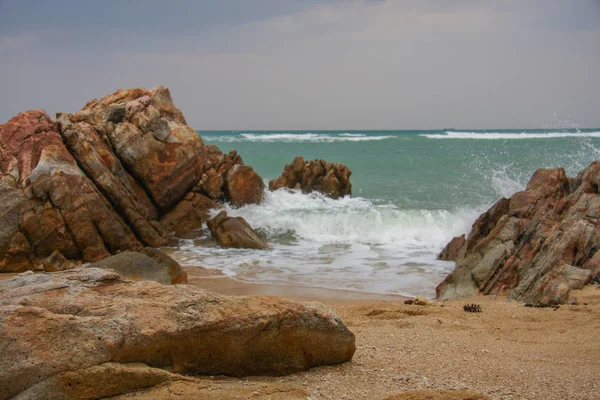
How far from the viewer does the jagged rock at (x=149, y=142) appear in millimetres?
13742

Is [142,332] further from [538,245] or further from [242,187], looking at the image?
[242,187]

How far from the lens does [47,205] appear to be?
10.9 meters

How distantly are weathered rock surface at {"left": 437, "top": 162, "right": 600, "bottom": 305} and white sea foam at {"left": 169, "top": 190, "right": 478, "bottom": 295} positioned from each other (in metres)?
0.94

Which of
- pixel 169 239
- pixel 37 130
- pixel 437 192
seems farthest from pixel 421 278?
pixel 437 192

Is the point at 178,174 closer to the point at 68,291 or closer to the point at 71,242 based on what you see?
the point at 71,242

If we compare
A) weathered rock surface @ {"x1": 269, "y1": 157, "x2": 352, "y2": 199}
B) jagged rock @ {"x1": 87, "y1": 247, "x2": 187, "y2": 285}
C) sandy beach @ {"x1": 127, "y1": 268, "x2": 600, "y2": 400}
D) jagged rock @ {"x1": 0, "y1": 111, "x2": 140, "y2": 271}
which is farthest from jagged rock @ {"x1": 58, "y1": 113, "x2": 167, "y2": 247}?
weathered rock surface @ {"x1": 269, "y1": 157, "x2": 352, "y2": 199}

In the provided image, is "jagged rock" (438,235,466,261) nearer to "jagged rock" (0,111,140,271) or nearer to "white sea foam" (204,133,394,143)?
"jagged rock" (0,111,140,271)

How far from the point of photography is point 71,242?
36.0 ft

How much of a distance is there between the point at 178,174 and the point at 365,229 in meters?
5.33

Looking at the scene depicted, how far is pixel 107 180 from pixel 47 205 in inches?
72.1

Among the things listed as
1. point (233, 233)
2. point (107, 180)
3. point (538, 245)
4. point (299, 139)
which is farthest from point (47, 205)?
point (299, 139)

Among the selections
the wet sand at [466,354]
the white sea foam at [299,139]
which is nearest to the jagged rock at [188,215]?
the wet sand at [466,354]

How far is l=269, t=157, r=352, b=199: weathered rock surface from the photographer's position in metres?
20.2

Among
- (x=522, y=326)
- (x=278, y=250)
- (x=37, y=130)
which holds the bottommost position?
(x=278, y=250)
